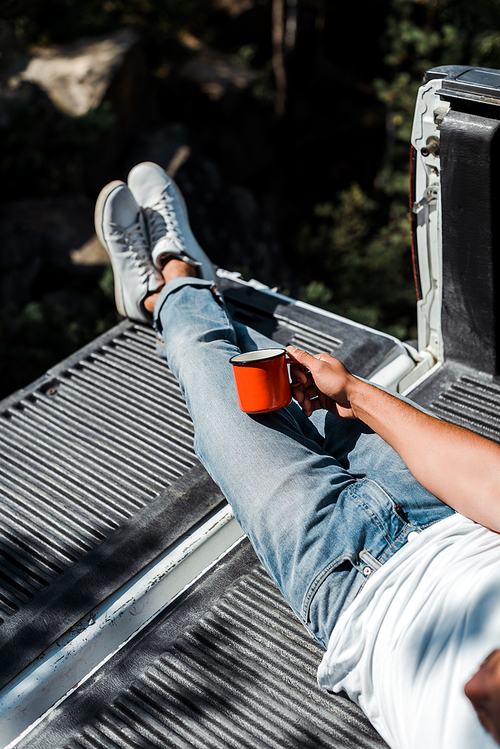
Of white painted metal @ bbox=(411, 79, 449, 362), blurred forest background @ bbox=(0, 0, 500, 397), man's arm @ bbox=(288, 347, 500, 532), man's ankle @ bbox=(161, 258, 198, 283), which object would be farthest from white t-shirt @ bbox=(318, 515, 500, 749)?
blurred forest background @ bbox=(0, 0, 500, 397)

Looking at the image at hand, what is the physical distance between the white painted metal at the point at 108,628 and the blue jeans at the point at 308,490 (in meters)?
0.27

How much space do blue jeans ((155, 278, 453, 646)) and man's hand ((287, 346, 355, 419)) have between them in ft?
0.31

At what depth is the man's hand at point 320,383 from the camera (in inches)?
60.8

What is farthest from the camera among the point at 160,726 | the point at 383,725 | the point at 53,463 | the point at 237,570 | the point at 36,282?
the point at 36,282

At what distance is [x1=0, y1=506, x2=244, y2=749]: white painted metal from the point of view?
4.65 feet

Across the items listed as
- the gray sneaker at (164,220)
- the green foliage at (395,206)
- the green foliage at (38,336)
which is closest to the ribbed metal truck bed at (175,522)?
the gray sneaker at (164,220)

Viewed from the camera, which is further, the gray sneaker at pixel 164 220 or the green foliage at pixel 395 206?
the green foliage at pixel 395 206

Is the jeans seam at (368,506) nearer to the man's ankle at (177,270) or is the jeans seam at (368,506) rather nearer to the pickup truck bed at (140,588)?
the pickup truck bed at (140,588)

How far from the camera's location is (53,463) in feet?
6.50

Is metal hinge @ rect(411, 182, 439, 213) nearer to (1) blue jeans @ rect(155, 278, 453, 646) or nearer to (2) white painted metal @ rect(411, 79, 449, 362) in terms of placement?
(2) white painted metal @ rect(411, 79, 449, 362)

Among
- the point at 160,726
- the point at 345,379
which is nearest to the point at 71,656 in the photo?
the point at 160,726

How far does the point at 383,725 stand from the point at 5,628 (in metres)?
0.96

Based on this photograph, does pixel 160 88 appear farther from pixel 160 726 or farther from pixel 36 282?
pixel 160 726

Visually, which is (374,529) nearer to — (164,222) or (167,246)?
(167,246)
